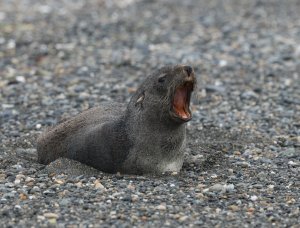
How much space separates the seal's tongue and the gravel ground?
0.13 metres

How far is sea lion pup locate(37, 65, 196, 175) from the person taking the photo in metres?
7.40

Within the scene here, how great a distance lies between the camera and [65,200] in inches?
268

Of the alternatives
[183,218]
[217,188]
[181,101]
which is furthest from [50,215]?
[181,101]

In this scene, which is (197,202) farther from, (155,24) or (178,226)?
(155,24)

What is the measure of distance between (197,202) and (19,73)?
6356mm

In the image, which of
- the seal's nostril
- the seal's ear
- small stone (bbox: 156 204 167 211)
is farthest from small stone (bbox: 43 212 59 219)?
the seal's nostril

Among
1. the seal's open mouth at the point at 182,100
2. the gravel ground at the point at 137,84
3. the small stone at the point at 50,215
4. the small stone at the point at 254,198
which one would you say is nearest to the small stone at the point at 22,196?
the gravel ground at the point at 137,84

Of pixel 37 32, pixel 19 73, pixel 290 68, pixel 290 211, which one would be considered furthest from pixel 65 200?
pixel 37 32

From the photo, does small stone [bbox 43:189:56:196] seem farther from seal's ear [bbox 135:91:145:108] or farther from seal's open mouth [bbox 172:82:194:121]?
seal's open mouth [bbox 172:82:194:121]

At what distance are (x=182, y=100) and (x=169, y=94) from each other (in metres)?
0.20

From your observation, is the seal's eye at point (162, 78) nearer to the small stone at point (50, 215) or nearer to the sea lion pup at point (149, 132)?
the sea lion pup at point (149, 132)

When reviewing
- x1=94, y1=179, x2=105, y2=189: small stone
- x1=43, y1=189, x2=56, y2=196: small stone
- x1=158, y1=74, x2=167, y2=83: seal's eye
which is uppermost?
x1=158, y1=74, x2=167, y2=83: seal's eye

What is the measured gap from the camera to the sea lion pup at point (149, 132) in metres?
7.40

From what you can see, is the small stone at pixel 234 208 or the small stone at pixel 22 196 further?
the small stone at pixel 22 196
